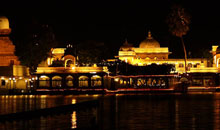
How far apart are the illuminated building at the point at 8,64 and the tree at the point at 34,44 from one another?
1.85 metres

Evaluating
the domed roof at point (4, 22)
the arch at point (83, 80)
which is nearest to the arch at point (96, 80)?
the arch at point (83, 80)

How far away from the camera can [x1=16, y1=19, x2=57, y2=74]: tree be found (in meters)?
79.1

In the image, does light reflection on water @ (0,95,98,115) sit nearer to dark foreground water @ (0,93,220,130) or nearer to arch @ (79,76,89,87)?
dark foreground water @ (0,93,220,130)

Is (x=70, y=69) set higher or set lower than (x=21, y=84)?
higher

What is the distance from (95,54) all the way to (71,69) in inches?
943

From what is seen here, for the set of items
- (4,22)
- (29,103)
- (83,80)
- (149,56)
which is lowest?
(29,103)

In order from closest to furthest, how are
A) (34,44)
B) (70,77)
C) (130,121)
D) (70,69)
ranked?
(130,121)
(70,69)
(70,77)
(34,44)

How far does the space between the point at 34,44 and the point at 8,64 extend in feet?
16.9

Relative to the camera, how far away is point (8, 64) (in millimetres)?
76938

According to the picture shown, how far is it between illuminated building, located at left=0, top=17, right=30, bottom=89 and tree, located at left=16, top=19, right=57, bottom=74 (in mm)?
1848

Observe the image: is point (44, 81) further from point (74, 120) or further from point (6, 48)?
point (74, 120)

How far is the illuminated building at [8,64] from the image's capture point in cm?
7506

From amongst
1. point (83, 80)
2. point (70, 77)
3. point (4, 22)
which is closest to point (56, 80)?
point (70, 77)

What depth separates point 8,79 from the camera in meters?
73.7
